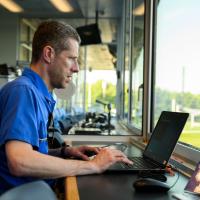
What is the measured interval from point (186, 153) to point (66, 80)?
2.29 feet

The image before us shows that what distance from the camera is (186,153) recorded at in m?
1.85

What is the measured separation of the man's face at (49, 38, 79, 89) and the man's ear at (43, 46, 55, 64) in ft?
0.05

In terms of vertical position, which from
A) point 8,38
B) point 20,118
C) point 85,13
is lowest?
point 20,118

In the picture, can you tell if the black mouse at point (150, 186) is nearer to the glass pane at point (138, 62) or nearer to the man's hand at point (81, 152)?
the man's hand at point (81, 152)

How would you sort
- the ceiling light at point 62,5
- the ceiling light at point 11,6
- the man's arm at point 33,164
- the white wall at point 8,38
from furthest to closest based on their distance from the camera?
the white wall at point 8,38
the ceiling light at point 11,6
the ceiling light at point 62,5
the man's arm at point 33,164

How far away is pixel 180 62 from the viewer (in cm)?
230

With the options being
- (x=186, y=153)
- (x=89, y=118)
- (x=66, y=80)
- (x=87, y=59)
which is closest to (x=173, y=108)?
(x=186, y=153)

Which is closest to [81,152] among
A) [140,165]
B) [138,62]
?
[140,165]

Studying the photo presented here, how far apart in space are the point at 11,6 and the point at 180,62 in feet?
21.4

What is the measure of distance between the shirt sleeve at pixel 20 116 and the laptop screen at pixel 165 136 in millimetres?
549

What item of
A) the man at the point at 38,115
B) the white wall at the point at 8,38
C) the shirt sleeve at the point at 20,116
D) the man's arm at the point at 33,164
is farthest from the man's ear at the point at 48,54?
the white wall at the point at 8,38

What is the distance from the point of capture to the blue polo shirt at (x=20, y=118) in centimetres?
131

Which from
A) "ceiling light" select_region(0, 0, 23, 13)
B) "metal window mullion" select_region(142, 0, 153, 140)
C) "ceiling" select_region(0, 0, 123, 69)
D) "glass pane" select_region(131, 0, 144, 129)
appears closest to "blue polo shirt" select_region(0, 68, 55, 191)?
"metal window mullion" select_region(142, 0, 153, 140)

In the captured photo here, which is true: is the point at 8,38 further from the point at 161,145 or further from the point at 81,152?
the point at 161,145
